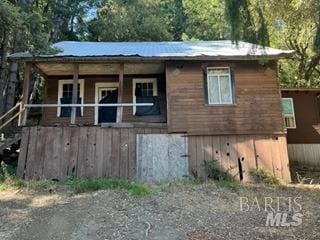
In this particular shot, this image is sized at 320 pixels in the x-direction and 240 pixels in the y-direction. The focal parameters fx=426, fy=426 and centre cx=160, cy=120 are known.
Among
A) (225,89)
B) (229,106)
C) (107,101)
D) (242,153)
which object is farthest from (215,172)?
(107,101)

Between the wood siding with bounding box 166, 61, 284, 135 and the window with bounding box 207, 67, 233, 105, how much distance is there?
0.21m

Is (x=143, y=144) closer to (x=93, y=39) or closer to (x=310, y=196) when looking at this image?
(x=310, y=196)

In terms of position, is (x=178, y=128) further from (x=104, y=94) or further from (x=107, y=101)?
(x=104, y=94)

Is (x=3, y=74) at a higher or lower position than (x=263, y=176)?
higher

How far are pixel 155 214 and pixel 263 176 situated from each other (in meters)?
5.61

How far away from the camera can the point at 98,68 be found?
16688 mm

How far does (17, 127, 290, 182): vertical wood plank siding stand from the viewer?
47.6 feet

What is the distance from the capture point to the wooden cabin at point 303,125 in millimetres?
19406

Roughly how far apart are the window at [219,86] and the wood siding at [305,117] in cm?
535

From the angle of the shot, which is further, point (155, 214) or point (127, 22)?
point (127, 22)

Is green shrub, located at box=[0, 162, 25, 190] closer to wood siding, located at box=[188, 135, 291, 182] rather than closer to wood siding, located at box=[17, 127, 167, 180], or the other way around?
wood siding, located at box=[17, 127, 167, 180]

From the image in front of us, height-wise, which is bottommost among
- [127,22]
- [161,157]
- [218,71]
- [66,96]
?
[161,157]

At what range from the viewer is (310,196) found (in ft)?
39.5

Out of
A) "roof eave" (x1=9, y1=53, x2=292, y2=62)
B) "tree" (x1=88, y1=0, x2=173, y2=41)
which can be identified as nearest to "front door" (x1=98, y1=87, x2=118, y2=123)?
"roof eave" (x1=9, y1=53, x2=292, y2=62)
